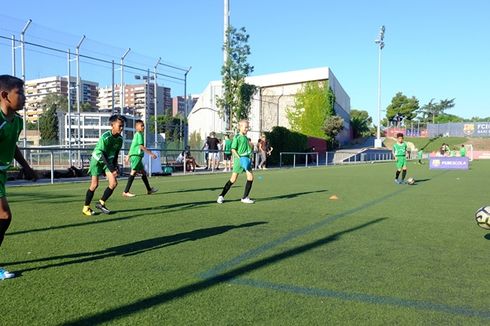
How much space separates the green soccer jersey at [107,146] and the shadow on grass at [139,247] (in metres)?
2.45

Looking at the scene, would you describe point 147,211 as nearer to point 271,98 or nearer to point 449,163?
point 449,163

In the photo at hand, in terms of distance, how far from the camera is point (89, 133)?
79.2 feet

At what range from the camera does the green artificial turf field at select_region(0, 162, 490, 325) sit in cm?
318

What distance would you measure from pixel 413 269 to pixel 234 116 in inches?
1154

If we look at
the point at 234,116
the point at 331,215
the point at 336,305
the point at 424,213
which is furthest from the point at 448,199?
the point at 234,116

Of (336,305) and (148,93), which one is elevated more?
(148,93)

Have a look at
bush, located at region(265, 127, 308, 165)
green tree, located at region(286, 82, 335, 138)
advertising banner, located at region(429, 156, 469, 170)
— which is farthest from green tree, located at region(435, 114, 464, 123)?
advertising banner, located at region(429, 156, 469, 170)

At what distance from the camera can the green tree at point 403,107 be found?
311 ft

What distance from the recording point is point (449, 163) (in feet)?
92.1

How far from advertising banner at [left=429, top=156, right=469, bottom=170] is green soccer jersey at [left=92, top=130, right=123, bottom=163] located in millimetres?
25220

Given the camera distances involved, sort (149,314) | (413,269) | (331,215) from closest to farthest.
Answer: (149,314) → (413,269) → (331,215)

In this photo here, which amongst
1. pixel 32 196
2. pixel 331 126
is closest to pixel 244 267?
pixel 32 196

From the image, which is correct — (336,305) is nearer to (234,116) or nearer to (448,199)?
(448,199)

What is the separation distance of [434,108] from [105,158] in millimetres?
116102
